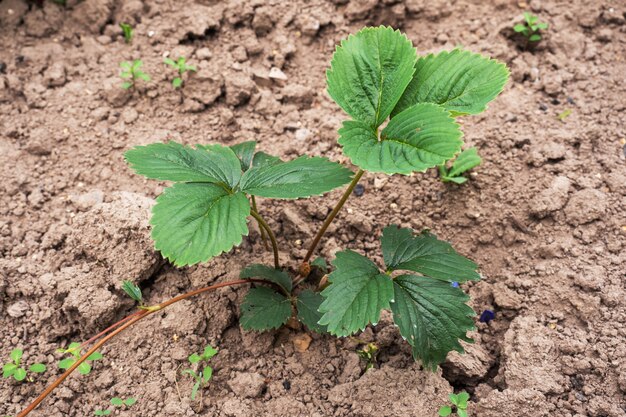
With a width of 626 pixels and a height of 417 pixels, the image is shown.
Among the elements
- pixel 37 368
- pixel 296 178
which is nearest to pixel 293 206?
pixel 296 178

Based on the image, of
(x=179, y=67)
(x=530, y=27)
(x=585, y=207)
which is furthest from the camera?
(x=530, y=27)

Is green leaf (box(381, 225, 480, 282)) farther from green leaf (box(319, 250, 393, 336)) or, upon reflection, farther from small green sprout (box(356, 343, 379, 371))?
small green sprout (box(356, 343, 379, 371))

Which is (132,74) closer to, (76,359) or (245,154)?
(245,154)

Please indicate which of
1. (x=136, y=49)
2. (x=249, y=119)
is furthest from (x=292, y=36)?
(x=136, y=49)

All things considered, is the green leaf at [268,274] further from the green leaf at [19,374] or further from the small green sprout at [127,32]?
the small green sprout at [127,32]

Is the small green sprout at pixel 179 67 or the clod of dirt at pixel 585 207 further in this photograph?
the small green sprout at pixel 179 67

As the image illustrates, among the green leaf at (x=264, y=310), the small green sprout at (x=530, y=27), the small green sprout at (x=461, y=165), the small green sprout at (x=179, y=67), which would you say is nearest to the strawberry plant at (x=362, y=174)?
the green leaf at (x=264, y=310)

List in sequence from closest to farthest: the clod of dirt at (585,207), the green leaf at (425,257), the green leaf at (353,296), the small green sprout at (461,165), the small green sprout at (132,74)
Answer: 1. the green leaf at (353,296)
2. the green leaf at (425,257)
3. the clod of dirt at (585,207)
4. the small green sprout at (461,165)
5. the small green sprout at (132,74)
